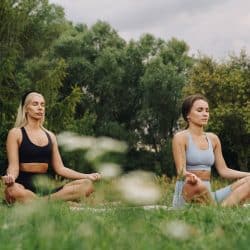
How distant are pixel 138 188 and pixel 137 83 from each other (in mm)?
42503

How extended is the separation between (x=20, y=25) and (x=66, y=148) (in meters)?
21.6

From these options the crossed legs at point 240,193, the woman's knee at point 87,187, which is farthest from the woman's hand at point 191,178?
the woman's knee at point 87,187

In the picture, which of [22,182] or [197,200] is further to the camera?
[22,182]

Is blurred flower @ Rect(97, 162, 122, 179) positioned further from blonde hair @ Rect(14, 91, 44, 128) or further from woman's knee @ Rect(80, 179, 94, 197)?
blonde hair @ Rect(14, 91, 44, 128)

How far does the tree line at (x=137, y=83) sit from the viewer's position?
34.6m

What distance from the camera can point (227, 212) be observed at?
14.7ft

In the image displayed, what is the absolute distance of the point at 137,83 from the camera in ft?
145

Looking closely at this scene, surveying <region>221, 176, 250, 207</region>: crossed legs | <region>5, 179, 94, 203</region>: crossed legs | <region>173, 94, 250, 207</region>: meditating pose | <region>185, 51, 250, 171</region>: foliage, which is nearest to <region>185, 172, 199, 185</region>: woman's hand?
<region>173, 94, 250, 207</region>: meditating pose

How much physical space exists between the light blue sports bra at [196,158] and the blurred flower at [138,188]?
4889 millimetres

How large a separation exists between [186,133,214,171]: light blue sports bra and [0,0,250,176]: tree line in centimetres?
2059

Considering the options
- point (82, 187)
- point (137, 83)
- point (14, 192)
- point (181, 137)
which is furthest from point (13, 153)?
point (137, 83)

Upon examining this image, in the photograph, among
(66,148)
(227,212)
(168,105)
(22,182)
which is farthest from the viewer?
(168,105)

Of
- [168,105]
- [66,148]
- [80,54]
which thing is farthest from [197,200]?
[80,54]

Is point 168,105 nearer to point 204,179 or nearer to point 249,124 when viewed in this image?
point 249,124
